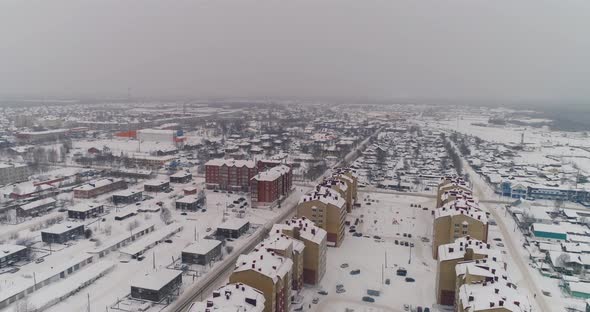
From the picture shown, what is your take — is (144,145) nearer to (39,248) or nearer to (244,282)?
(39,248)

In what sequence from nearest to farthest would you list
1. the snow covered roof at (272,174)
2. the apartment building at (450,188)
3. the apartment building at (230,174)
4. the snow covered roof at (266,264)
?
the snow covered roof at (266,264) → the apartment building at (450,188) → the snow covered roof at (272,174) → the apartment building at (230,174)

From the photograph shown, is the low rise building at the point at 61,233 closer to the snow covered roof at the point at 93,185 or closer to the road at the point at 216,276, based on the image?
the snow covered roof at the point at 93,185

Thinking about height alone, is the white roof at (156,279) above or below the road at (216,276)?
above

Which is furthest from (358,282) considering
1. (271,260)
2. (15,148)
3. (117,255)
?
(15,148)

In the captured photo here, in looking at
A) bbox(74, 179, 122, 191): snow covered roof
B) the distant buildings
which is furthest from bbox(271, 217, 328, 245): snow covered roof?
bbox(74, 179, 122, 191): snow covered roof

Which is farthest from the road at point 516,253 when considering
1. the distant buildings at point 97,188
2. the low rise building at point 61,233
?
the distant buildings at point 97,188

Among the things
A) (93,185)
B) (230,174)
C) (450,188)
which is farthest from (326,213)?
(93,185)

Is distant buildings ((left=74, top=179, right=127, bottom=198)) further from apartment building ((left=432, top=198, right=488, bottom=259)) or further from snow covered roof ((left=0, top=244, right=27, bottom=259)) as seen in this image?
apartment building ((left=432, top=198, right=488, bottom=259))
